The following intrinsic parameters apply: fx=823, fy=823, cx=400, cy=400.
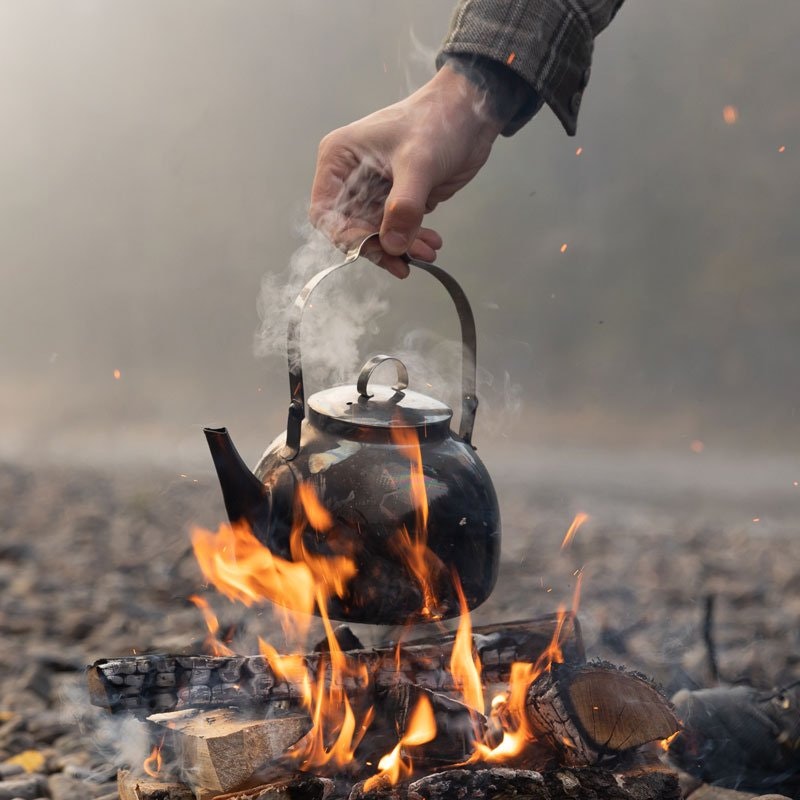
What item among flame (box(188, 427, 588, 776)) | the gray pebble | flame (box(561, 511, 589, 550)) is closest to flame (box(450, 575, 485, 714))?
flame (box(188, 427, 588, 776))

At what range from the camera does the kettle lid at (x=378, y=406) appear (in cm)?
152

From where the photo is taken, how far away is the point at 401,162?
1.58 metres

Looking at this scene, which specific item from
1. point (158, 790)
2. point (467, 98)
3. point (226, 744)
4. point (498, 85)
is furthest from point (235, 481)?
point (498, 85)

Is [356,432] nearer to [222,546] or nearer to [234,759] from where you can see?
[222,546]

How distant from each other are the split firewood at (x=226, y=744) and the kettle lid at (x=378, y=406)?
53cm

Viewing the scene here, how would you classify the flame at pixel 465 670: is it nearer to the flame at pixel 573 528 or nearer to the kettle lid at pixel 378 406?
the kettle lid at pixel 378 406

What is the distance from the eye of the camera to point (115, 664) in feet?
4.86

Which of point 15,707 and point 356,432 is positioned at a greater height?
point 356,432

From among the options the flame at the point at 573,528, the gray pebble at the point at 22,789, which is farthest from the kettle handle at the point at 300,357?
the flame at the point at 573,528

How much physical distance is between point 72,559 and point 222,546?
2.21 metres

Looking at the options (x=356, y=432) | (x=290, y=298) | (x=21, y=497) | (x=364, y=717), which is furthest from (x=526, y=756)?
(x=21, y=497)

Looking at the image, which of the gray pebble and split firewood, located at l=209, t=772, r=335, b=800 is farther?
the gray pebble

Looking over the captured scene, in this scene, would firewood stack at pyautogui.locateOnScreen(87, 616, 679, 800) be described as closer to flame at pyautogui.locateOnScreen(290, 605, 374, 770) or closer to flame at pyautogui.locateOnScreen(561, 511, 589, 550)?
flame at pyautogui.locateOnScreen(290, 605, 374, 770)

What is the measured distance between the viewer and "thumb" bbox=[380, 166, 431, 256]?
148 centimetres
